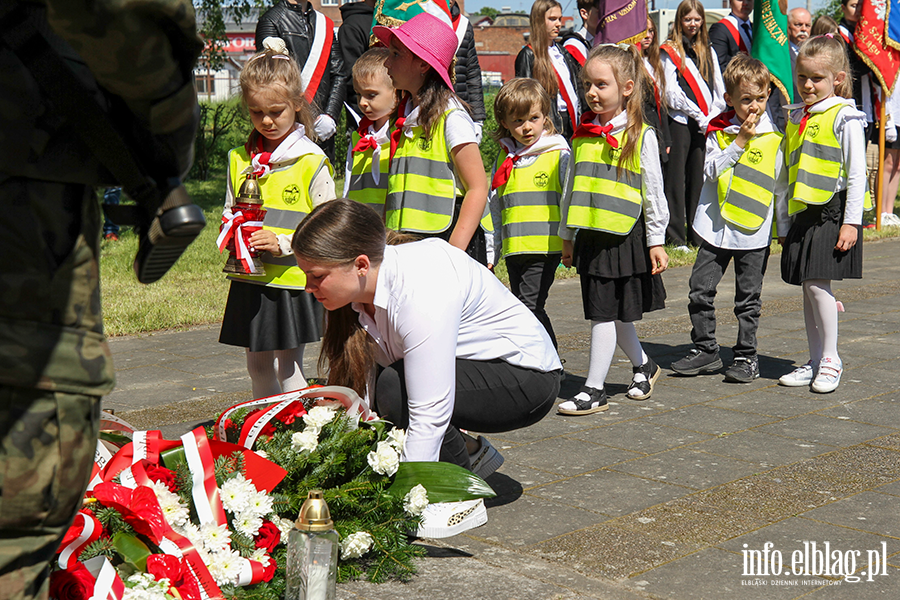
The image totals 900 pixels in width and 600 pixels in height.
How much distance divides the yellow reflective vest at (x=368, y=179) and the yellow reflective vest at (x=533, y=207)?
2.79ft

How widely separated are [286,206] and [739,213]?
2.66m

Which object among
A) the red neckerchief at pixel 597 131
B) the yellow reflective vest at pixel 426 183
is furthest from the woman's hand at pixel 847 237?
the yellow reflective vest at pixel 426 183

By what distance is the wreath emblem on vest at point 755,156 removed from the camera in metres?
5.73

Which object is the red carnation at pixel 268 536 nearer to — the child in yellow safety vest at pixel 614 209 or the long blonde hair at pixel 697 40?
the child in yellow safety vest at pixel 614 209

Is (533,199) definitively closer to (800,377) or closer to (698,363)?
(698,363)

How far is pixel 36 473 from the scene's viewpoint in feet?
5.47

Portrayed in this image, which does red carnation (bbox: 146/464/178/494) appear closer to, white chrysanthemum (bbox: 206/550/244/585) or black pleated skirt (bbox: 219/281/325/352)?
white chrysanthemum (bbox: 206/550/244/585)

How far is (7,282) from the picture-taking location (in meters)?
1.64

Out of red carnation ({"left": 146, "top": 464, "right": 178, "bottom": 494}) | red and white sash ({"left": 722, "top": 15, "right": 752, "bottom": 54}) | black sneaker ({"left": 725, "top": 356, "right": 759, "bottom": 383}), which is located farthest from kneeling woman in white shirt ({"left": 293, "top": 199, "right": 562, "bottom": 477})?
red and white sash ({"left": 722, "top": 15, "right": 752, "bottom": 54})

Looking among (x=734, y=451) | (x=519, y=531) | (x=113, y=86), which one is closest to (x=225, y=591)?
(x=519, y=531)

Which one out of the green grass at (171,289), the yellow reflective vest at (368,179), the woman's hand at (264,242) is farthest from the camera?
the green grass at (171,289)

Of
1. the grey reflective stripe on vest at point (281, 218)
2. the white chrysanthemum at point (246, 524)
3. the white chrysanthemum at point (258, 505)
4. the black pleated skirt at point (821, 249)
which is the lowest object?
the white chrysanthemum at point (246, 524)

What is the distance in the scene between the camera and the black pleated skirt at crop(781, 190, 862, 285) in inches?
211

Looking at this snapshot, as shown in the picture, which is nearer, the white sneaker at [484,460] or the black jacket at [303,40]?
the white sneaker at [484,460]
